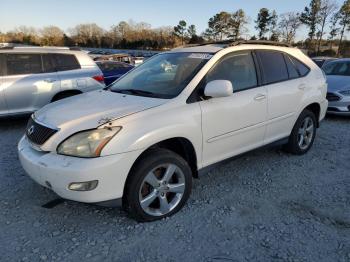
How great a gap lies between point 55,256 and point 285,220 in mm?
2140

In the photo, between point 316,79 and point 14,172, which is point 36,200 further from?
point 316,79

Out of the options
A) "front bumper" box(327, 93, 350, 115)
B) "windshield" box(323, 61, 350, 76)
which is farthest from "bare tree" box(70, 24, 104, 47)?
"front bumper" box(327, 93, 350, 115)

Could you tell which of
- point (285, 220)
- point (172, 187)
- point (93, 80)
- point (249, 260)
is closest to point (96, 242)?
point (172, 187)

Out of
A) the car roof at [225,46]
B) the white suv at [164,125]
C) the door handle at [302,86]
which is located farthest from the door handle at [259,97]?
the door handle at [302,86]

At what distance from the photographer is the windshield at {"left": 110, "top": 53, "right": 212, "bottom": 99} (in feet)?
11.3

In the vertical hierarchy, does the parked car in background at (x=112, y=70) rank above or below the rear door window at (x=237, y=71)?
below

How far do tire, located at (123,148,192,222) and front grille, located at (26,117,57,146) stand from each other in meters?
0.84

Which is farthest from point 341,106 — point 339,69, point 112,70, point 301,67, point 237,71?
point 112,70

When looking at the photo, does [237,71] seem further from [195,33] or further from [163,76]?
[195,33]

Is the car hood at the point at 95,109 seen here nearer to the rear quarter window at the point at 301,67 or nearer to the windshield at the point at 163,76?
the windshield at the point at 163,76

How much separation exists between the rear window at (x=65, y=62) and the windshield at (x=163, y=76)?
3027mm

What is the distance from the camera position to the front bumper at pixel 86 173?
2.67 metres

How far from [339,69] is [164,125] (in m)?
7.27

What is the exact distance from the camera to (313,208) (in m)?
3.40
